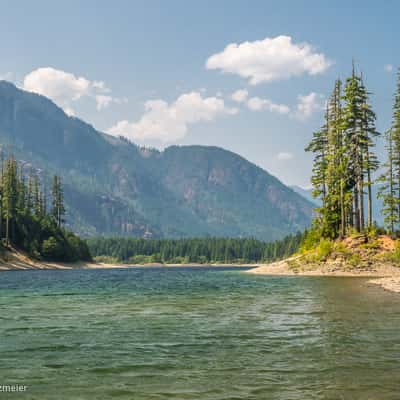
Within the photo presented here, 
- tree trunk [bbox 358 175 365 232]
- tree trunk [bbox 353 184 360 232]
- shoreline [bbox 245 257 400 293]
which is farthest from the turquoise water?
tree trunk [bbox 353 184 360 232]

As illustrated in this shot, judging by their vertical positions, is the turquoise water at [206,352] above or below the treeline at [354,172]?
below

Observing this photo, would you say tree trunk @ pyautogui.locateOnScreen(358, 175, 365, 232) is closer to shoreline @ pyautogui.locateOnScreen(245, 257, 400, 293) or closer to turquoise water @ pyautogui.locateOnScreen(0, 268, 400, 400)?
shoreline @ pyautogui.locateOnScreen(245, 257, 400, 293)

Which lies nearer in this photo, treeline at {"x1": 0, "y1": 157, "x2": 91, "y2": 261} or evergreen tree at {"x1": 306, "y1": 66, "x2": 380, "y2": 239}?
evergreen tree at {"x1": 306, "y1": 66, "x2": 380, "y2": 239}

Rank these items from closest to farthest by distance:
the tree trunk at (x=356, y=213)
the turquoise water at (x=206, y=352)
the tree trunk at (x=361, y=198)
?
the turquoise water at (x=206, y=352)
the tree trunk at (x=361, y=198)
the tree trunk at (x=356, y=213)

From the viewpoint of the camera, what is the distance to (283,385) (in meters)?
12.9

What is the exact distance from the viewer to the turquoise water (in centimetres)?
1263

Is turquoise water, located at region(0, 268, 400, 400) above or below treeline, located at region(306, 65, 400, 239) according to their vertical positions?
below

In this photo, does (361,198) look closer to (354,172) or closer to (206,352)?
(354,172)

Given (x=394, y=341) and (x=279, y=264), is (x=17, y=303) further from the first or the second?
(x=279, y=264)

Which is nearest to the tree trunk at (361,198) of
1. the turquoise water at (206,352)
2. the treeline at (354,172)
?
the treeline at (354,172)

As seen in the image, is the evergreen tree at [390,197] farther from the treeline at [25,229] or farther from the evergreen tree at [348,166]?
the treeline at [25,229]

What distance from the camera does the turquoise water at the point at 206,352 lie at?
12633 millimetres

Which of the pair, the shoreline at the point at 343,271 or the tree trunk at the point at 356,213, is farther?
the tree trunk at the point at 356,213

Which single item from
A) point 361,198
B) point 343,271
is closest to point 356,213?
point 361,198
